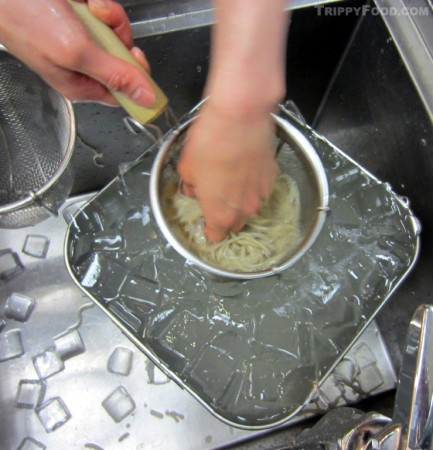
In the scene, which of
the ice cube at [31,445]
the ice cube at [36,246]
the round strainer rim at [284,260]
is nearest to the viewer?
the round strainer rim at [284,260]

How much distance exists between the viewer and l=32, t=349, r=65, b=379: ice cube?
38.3 inches

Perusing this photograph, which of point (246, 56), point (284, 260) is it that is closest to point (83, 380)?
point (284, 260)

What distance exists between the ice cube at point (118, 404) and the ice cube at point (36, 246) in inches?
14.1

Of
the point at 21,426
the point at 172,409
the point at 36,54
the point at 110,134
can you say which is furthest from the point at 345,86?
the point at 21,426

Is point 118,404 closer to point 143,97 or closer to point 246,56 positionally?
point 143,97

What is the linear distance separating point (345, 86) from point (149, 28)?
1.46ft

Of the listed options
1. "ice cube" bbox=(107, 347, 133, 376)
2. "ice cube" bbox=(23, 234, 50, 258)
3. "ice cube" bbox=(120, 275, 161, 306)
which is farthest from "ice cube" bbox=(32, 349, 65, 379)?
"ice cube" bbox=(120, 275, 161, 306)

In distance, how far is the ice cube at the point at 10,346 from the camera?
A: 974 mm

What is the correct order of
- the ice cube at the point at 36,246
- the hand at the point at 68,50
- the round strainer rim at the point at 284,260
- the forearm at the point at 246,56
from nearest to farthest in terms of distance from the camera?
the forearm at the point at 246,56, the hand at the point at 68,50, the round strainer rim at the point at 284,260, the ice cube at the point at 36,246

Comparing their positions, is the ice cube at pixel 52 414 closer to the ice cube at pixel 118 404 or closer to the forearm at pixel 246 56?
the ice cube at pixel 118 404

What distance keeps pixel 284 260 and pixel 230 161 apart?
0.91 feet

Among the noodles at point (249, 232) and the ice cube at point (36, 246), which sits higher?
the noodles at point (249, 232)

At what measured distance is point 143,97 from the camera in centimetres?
65

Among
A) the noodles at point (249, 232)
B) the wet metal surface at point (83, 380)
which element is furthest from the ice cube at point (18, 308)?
the noodles at point (249, 232)
